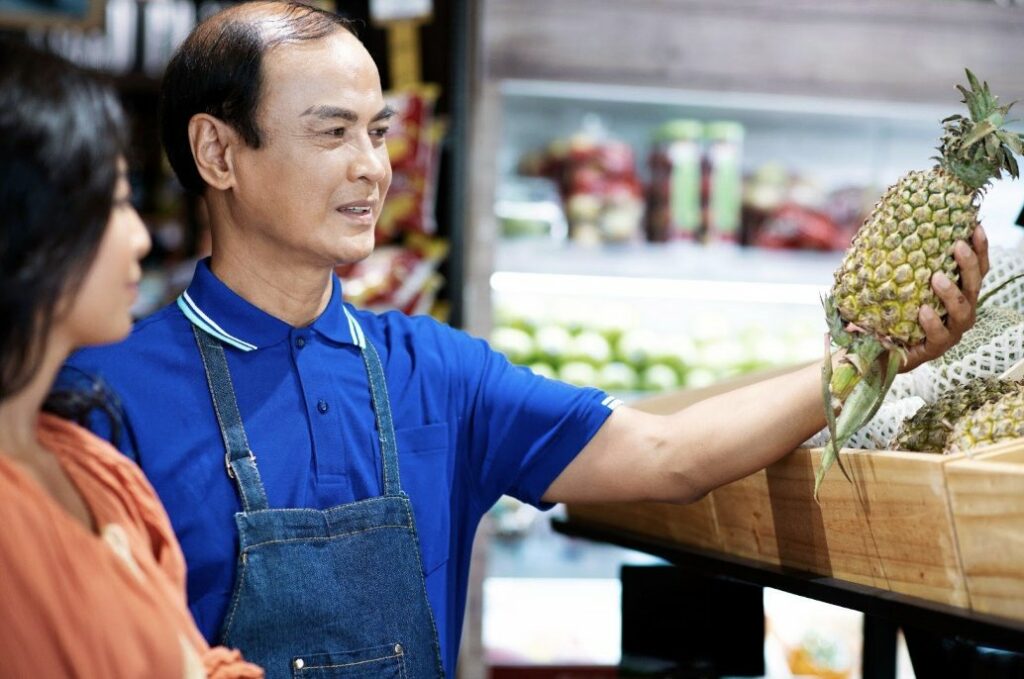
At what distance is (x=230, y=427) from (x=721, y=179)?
109 inches

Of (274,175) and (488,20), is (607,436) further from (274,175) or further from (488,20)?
(488,20)

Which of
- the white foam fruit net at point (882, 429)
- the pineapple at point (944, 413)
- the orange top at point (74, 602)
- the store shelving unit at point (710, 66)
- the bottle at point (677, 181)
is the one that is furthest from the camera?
the bottle at point (677, 181)

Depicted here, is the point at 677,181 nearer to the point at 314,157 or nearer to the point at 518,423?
the point at 518,423

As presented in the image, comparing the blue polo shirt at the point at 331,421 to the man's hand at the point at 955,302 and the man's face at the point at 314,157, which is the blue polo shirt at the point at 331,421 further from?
the man's hand at the point at 955,302

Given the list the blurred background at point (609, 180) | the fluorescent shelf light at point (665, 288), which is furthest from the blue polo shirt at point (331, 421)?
the fluorescent shelf light at point (665, 288)

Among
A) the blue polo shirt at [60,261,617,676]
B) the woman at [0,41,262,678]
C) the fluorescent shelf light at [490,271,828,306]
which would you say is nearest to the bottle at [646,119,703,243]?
the fluorescent shelf light at [490,271,828,306]

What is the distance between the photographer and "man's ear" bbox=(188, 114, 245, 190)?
1936 mm

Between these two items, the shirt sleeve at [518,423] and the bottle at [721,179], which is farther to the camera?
the bottle at [721,179]

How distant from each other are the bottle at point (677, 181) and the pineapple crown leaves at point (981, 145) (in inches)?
102

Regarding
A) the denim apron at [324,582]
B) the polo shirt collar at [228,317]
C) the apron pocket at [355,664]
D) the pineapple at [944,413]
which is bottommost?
the apron pocket at [355,664]

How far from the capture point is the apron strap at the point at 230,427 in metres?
1.75

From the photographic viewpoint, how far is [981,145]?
1.59m

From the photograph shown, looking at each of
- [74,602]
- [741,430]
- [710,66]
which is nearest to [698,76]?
[710,66]

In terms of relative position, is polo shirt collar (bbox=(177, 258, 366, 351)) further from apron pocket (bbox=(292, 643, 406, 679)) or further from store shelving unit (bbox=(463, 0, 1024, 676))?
store shelving unit (bbox=(463, 0, 1024, 676))
